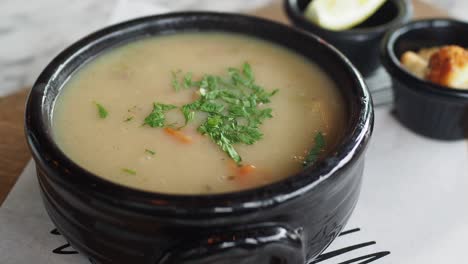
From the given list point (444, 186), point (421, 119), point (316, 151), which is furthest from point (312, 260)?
point (421, 119)

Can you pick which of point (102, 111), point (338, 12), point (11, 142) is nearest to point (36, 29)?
point (11, 142)

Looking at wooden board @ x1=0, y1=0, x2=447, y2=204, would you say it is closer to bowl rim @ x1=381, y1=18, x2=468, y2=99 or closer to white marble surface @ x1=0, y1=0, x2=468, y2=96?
white marble surface @ x1=0, y1=0, x2=468, y2=96

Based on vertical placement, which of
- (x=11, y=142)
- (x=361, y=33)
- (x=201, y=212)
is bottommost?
(x=11, y=142)

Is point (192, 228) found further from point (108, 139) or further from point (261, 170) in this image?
point (108, 139)

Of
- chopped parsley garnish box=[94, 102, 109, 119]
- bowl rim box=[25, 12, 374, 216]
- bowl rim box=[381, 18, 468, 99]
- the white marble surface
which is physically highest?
bowl rim box=[25, 12, 374, 216]

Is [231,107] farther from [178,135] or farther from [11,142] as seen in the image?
[11,142]

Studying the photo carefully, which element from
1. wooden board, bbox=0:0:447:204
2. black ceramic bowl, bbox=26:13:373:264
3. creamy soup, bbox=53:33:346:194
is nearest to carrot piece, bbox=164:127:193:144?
creamy soup, bbox=53:33:346:194

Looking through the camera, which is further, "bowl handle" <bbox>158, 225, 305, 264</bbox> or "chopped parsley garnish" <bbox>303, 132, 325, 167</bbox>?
"chopped parsley garnish" <bbox>303, 132, 325, 167</bbox>
